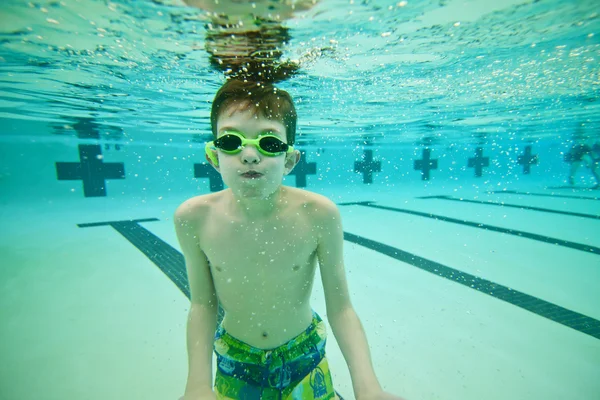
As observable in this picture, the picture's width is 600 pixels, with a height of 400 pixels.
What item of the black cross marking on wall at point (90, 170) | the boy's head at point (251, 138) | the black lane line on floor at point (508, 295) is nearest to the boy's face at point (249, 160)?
the boy's head at point (251, 138)

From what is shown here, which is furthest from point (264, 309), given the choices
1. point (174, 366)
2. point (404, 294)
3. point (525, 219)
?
point (525, 219)

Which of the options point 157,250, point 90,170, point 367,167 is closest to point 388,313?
point 157,250

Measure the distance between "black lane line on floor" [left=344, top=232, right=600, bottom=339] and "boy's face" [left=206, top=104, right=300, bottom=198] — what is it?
3857 millimetres

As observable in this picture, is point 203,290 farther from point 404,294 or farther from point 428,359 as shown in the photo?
point 404,294

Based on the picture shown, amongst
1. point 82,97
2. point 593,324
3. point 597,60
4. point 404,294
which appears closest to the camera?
point 593,324

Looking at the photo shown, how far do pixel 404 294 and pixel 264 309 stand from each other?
10.0 feet

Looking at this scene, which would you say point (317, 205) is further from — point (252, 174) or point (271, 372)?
point (271, 372)

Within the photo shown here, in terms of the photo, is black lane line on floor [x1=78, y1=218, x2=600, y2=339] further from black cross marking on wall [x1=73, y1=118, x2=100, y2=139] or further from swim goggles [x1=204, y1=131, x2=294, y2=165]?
black cross marking on wall [x1=73, y1=118, x2=100, y2=139]

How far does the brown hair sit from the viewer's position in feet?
5.68

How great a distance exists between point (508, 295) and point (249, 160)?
14.2 feet

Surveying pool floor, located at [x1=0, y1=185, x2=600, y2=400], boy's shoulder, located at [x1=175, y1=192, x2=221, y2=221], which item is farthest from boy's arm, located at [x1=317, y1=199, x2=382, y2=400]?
pool floor, located at [x1=0, y1=185, x2=600, y2=400]

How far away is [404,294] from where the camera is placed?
4.38 metres

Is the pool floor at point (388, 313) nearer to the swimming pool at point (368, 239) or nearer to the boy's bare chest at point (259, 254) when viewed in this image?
the swimming pool at point (368, 239)

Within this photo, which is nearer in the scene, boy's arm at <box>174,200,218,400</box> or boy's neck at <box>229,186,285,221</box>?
boy's arm at <box>174,200,218,400</box>
